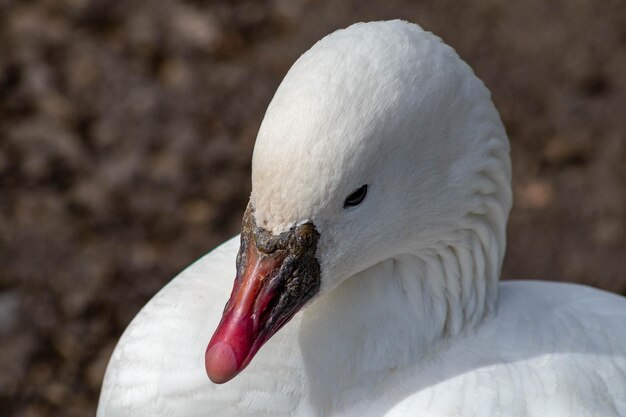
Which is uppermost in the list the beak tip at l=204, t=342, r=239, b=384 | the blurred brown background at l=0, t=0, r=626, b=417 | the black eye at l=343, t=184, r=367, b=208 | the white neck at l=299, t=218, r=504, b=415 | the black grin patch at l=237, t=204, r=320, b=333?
the black eye at l=343, t=184, r=367, b=208

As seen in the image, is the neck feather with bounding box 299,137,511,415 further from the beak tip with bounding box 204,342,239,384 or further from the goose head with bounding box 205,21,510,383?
the beak tip with bounding box 204,342,239,384

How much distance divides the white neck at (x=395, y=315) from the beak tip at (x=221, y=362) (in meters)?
0.36

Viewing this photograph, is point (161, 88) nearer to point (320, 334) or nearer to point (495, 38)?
point (495, 38)

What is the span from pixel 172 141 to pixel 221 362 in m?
2.95

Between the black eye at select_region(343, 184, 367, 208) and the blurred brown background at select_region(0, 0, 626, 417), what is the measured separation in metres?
2.40

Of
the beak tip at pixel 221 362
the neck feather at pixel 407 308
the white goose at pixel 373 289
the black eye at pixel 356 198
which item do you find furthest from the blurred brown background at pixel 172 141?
the black eye at pixel 356 198

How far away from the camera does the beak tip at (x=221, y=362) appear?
2.14 m

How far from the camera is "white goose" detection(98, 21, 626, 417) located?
212 centimetres

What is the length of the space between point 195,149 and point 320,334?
260cm

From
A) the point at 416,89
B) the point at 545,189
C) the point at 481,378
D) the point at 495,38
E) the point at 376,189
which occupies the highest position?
the point at 416,89

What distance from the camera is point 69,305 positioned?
4379mm

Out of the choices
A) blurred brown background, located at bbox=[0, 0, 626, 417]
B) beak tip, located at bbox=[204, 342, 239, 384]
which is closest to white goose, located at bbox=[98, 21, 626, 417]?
beak tip, located at bbox=[204, 342, 239, 384]

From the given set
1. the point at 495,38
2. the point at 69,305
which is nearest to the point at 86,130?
the point at 69,305

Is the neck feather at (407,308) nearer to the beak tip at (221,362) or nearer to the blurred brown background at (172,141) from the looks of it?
the beak tip at (221,362)
